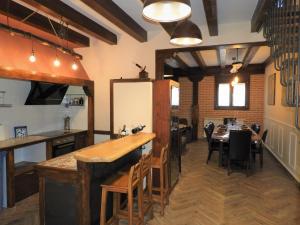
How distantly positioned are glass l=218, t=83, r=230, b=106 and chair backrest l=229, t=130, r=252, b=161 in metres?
4.24

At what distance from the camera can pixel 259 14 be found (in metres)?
2.93

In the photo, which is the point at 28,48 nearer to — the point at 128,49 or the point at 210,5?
the point at 128,49

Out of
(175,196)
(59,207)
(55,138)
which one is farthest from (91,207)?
(55,138)

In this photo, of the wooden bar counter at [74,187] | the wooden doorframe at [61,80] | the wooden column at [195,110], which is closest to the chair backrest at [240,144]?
the wooden bar counter at [74,187]

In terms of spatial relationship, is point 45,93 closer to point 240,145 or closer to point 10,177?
point 10,177

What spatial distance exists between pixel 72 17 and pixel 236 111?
681 centimetres

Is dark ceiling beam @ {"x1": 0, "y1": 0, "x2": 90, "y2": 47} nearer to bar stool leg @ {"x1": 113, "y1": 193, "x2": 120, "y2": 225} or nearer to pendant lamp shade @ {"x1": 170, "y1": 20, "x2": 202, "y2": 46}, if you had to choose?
pendant lamp shade @ {"x1": 170, "y1": 20, "x2": 202, "y2": 46}

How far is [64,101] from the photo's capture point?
4.96m

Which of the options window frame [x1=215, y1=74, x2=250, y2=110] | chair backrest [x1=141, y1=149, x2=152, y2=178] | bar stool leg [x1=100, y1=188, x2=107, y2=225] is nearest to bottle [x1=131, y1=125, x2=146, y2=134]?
chair backrest [x1=141, y1=149, x2=152, y2=178]

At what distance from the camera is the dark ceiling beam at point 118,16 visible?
263 centimetres

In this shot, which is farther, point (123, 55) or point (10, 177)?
point (123, 55)

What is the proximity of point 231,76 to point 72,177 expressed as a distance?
24.2ft

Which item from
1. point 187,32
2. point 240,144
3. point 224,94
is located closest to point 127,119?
point 187,32

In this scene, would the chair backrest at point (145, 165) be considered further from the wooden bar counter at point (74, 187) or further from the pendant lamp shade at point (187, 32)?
the pendant lamp shade at point (187, 32)
